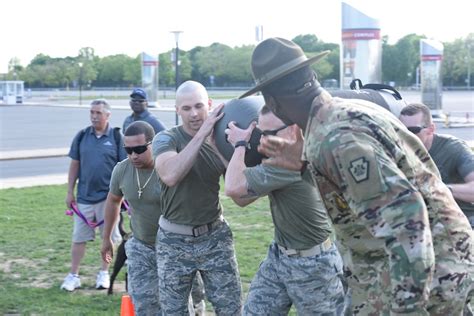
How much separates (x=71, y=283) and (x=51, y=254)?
5.54 ft

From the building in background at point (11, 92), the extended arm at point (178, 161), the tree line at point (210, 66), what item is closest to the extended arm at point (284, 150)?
the extended arm at point (178, 161)

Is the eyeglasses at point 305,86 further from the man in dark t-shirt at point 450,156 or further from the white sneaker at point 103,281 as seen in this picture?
the white sneaker at point 103,281

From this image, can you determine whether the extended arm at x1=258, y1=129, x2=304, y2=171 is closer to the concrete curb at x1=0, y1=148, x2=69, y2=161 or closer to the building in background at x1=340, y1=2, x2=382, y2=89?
the building in background at x1=340, y1=2, x2=382, y2=89

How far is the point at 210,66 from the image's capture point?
96.0 metres

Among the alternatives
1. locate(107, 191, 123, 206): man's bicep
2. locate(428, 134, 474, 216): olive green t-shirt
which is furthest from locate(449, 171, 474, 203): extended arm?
locate(107, 191, 123, 206): man's bicep

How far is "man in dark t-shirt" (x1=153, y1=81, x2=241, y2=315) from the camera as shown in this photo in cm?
513

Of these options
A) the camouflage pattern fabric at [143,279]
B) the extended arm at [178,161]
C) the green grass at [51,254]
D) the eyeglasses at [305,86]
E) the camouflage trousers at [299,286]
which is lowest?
the green grass at [51,254]

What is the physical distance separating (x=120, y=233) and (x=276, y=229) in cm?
438

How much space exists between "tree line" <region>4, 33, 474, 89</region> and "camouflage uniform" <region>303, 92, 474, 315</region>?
7555 centimetres

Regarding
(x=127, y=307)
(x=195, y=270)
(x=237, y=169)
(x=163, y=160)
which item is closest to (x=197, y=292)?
(x=127, y=307)

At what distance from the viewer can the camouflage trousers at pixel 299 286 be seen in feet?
14.6

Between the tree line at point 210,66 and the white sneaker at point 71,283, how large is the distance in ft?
232

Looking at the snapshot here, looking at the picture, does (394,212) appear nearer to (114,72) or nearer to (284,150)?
(284,150)

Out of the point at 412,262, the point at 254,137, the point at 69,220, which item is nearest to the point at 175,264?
the point at 254,137
